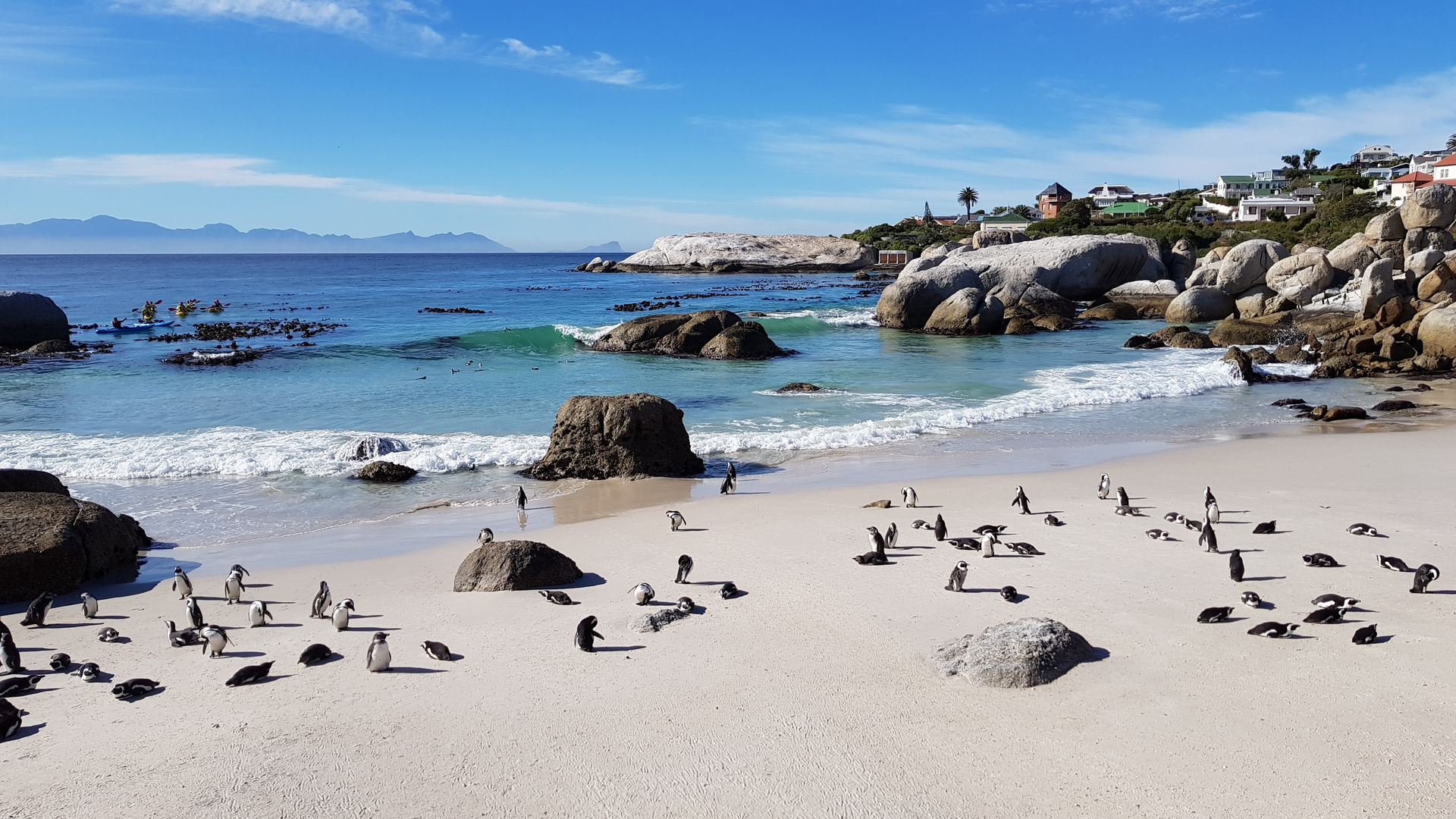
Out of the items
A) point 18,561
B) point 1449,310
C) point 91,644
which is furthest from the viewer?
point 1449,310

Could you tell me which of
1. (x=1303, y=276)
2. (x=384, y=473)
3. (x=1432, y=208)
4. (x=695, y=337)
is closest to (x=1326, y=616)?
(x=384, y=473)

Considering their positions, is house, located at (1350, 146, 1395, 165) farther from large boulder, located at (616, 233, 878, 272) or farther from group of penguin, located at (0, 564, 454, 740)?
group of penguin, located at (0, 564, 454, 740)

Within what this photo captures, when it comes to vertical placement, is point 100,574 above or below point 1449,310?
below

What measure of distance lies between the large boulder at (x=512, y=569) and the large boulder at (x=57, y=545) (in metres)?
3.69

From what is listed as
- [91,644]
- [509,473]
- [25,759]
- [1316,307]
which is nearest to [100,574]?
[91,644]

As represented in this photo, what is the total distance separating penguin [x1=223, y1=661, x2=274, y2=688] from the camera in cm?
618

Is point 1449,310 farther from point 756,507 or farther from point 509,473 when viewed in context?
point 509,473

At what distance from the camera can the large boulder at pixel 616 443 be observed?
43.8ft

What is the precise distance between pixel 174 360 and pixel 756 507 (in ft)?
78.8

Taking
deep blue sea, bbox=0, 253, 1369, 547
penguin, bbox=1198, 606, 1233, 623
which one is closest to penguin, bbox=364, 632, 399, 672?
deep blue sea, bbox=0, 253, 1369, 547

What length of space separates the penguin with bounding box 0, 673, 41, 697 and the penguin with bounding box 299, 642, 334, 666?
1.69 m

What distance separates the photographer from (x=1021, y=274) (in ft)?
131

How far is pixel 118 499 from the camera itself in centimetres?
1265

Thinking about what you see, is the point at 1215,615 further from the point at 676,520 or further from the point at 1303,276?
the point at 1303,276
